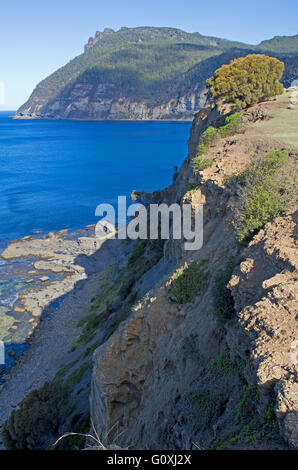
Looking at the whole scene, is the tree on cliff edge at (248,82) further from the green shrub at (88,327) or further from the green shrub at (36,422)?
the green shrub at (36,422)

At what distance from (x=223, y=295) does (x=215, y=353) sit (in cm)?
141

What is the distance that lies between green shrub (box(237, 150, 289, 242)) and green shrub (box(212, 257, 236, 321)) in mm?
956

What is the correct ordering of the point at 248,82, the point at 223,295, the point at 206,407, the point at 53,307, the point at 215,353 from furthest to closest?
1. the point at 53,307
2. the point at 248,82
3. the point at 223,295
4. the point at 215,353
5. the point at 206,407

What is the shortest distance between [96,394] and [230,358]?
22.0 ft

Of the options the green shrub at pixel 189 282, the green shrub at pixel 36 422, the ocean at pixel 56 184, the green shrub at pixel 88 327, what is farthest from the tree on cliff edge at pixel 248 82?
the ocean at pixel 56 184

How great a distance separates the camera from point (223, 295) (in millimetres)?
8680

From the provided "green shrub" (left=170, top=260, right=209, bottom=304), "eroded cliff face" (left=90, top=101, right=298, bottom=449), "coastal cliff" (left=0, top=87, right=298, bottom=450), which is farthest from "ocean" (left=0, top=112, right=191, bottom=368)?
"green shrub" (left=170, top=260, right=209, bottom=304)

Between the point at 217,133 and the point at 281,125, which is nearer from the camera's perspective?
the point at 281,125

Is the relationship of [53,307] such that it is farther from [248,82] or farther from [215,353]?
[215,353]

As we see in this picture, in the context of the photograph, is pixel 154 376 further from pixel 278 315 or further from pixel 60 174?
pixel 60 174

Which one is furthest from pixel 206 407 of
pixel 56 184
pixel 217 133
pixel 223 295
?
pixel 56 184
